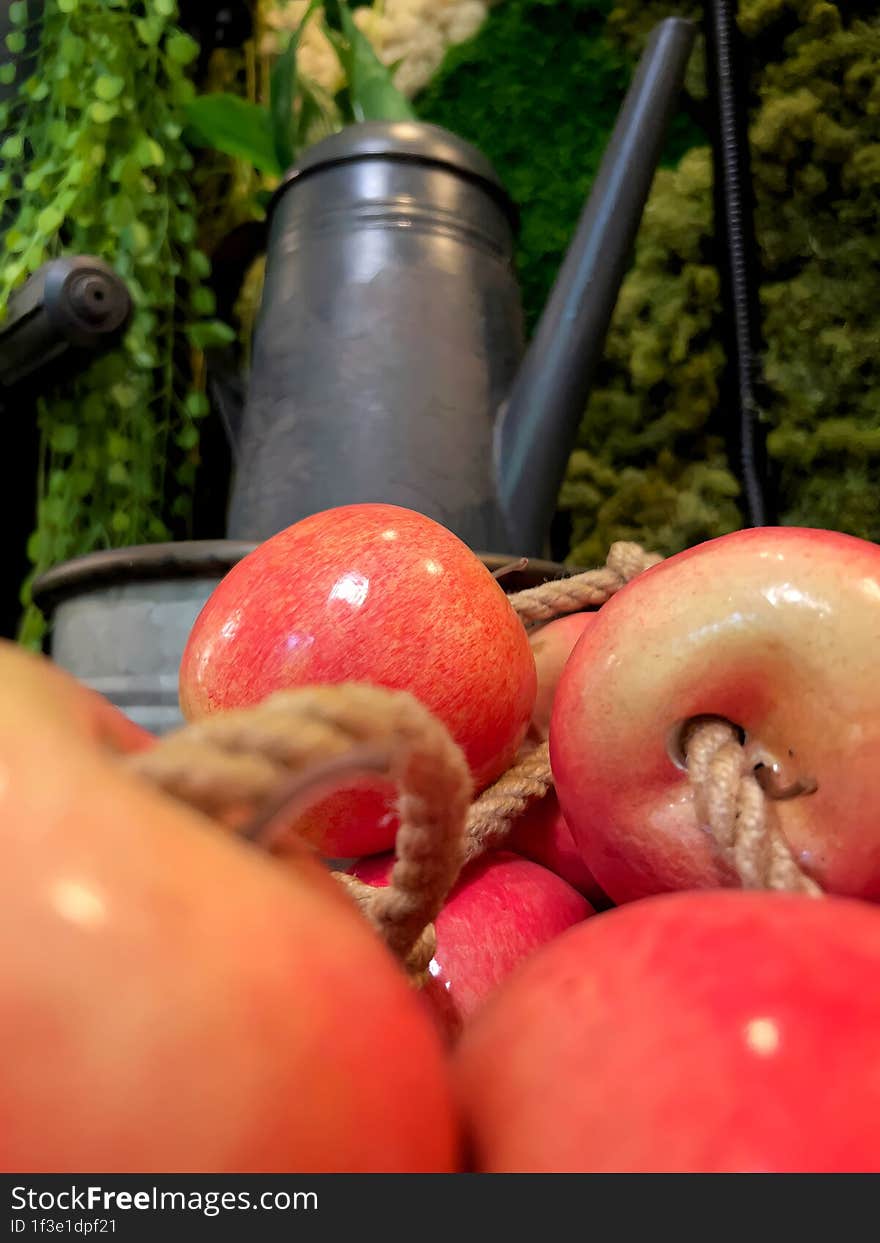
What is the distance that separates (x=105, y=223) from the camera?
106 cm

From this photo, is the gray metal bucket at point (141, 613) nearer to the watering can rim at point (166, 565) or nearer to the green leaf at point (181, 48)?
the watering can rim at point (166, 565)

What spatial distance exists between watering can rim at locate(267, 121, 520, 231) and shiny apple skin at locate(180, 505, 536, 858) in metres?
0.50

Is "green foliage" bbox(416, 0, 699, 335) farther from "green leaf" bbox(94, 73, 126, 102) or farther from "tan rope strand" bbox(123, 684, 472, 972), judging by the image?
"tan rope strand" bbox(123, 684, 472, 972)

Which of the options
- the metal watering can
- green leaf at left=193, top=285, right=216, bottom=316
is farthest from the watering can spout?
green leaf at left=193, top=285, right=216, bottom=316

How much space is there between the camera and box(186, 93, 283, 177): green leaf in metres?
1.01

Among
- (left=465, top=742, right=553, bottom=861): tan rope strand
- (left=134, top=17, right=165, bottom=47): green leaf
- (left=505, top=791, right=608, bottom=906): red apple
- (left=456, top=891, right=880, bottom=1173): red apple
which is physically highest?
(left=134, top=17, right=165, bottom=47): green leaf

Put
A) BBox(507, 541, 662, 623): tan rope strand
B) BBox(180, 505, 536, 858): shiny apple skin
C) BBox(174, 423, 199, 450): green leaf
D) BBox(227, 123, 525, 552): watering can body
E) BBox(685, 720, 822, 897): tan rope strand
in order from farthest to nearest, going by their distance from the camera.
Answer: BBox(174, 423, 199, 450): green leaf < BBox(227, 123, 525, 552): watering can body < BBox(507, 541, 662, 623): tan rope strand < BBox(180, 505, 536, 858): shiny apple skin < BBox(685, 720, 822, 897): tan rope strand

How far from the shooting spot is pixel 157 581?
663 millimetres

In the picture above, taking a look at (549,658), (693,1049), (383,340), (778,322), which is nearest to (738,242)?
(778,322)

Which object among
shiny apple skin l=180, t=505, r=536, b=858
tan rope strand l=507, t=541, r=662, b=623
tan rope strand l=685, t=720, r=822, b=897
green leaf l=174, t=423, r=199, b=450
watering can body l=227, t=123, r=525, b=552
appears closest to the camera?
tan rope strand l=685, t=720, r=822, b=897

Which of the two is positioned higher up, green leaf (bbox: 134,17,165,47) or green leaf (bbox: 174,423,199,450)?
green leaf (bbox: 134,17,165,47)

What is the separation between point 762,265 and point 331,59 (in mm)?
589

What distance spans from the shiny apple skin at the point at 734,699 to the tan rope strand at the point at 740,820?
1 cm
